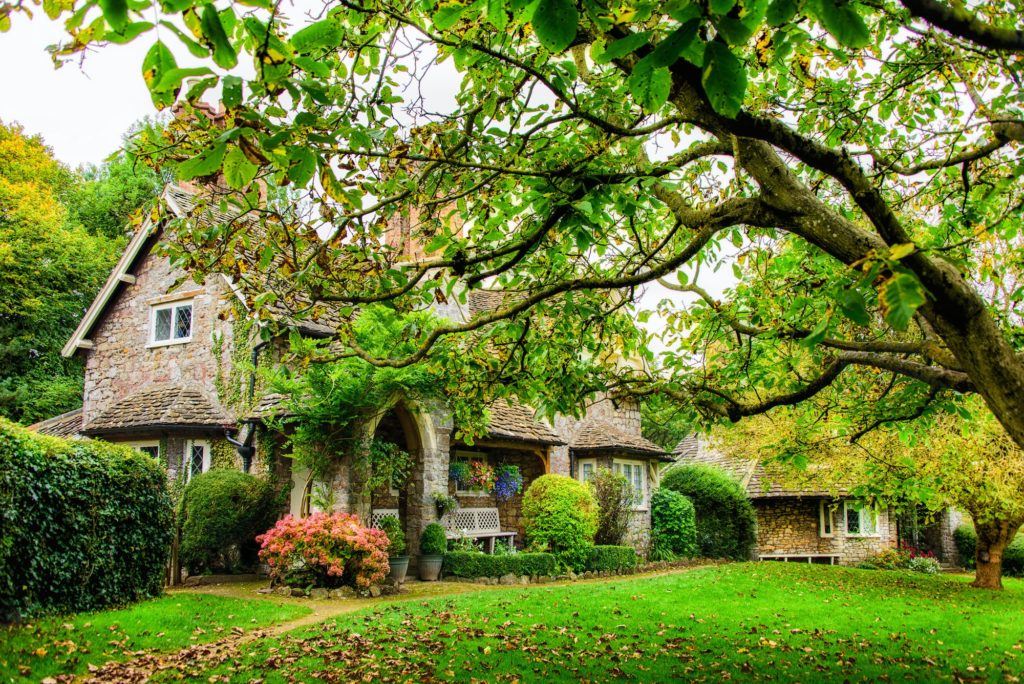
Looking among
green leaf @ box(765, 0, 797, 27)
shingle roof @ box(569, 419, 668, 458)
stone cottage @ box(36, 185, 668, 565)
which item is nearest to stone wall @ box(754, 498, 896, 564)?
shingle roof @ box(569, 419, 668, 458)

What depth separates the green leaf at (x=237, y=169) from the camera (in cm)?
262

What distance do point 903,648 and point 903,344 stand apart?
18.4 ft

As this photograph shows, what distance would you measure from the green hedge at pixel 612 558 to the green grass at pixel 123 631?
8952 millimetres

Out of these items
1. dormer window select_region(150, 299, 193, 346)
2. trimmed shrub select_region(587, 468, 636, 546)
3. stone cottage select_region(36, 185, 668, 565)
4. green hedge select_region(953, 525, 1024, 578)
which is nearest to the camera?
stone cottage select_region(36, 185, 668, 565)

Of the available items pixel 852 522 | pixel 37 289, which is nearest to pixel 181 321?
pixel 37 289

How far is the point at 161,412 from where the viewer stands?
16031 mm

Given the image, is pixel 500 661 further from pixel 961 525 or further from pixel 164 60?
pixel 961 525

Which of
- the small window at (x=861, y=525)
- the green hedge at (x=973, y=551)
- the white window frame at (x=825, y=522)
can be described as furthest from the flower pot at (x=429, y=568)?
the green hedge at (x=973, y=551)

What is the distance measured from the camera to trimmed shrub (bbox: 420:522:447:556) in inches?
604

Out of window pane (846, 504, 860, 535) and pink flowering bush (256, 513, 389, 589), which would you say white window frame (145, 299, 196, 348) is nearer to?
pink flowering bush (256, 513, 389, 589)

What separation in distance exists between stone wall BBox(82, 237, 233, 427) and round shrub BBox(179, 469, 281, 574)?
9.07ft

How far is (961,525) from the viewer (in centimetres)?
2930

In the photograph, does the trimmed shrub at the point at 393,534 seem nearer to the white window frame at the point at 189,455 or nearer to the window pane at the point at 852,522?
the white window frame at the point at 189,455

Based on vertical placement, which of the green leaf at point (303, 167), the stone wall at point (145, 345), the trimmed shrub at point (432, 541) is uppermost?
the stone wall at point (145, 345)
